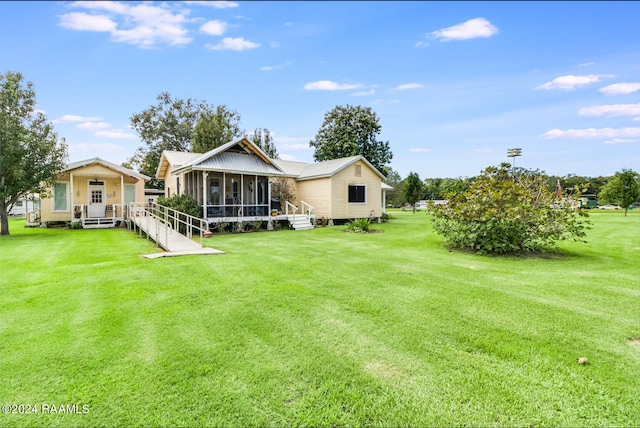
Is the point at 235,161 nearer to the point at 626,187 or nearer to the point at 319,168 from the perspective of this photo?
the point at 319,168

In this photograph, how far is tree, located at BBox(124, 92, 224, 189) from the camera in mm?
34781

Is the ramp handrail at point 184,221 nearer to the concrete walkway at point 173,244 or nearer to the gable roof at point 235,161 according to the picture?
the concrete walkway at point 173,244

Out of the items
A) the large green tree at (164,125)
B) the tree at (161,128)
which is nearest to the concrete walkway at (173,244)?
the large green tree at (164,125)

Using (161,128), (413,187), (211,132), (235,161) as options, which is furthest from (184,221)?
(413,187)

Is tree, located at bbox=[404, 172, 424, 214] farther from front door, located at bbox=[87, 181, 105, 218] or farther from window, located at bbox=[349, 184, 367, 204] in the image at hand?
front door, located at bbox=[87, 181, 105, 218]

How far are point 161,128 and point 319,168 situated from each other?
2316 cm

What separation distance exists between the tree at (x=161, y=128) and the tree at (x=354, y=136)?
14.1 metres

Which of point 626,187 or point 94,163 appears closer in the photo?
point 94,163

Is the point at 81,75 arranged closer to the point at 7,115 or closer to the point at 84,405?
the point at 7,115

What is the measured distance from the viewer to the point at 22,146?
1391 cm

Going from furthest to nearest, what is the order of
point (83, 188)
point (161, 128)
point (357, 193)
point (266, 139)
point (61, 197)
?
1. point (266, 139)
2. point (161, 128)
3. point (357, 193)
4. point (83, 188)
5. point (61, 197)

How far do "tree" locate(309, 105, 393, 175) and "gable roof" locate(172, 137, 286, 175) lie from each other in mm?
16385

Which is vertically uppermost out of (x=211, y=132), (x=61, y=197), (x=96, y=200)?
(x=211, y=132)

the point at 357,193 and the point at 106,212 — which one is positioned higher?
the point at 357,193
